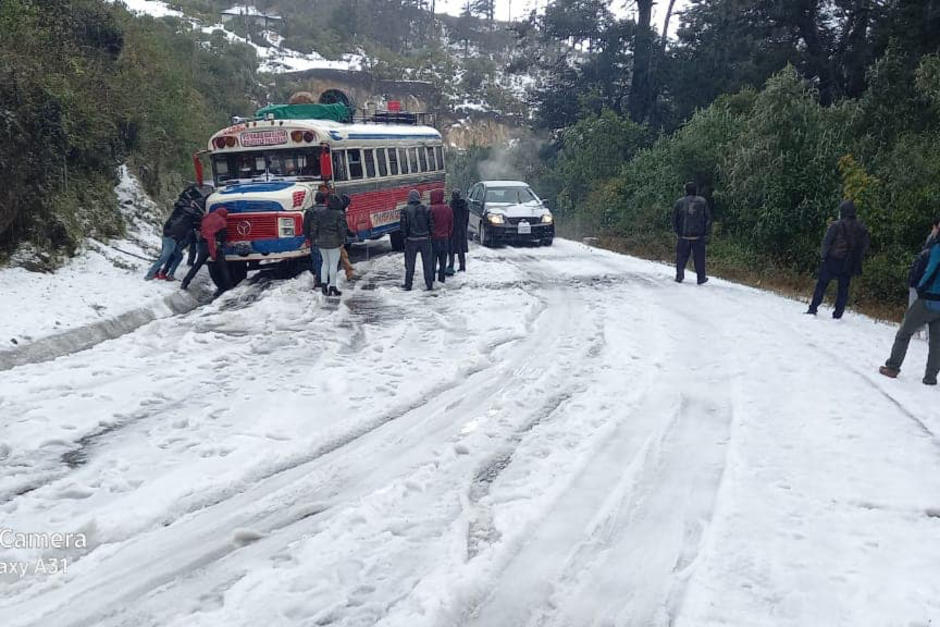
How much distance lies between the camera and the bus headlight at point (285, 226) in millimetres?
11992

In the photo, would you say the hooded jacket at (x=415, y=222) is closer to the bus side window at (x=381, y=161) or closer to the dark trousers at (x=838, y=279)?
the bus side window at (x=381, y=161)

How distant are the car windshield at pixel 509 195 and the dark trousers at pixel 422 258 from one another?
26.2ft

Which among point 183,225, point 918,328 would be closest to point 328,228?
point 183,225

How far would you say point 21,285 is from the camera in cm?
1002

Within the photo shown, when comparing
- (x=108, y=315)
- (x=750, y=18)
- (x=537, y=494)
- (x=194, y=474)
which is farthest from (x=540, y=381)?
(x=750, y=18)

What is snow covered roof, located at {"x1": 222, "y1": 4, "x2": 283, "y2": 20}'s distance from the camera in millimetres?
66719

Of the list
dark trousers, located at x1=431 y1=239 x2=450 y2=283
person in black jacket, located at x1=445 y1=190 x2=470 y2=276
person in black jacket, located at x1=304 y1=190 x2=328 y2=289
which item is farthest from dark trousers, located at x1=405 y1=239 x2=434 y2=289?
person in black jacket, located at x1=304 y1=190 x2=328 y2=289

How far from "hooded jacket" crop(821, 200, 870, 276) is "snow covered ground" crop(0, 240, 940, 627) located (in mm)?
1916

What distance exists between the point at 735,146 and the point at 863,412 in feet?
49.4

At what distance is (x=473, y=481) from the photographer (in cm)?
473

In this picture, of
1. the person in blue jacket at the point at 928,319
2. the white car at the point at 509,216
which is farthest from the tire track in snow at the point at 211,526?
the white car at the point at 509,216

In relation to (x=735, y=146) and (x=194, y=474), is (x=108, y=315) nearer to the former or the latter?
(x=194, y=474)

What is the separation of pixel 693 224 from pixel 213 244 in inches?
342

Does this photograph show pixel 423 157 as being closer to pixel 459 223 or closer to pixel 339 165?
pixel 339 165
